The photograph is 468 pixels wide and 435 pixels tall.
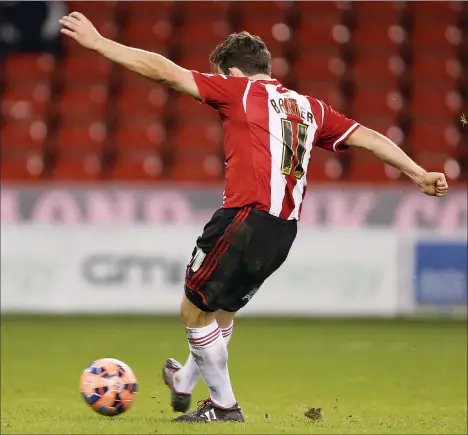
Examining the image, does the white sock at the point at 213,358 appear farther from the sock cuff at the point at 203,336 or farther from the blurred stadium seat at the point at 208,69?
the blurred stadium seat at the point at 208,69

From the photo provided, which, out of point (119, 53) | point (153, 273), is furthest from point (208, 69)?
point (119, 53)

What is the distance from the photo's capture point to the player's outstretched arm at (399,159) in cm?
543

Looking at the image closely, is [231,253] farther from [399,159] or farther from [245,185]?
[399,159]

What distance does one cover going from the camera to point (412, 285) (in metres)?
11.7

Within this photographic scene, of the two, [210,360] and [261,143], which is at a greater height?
[261,143]

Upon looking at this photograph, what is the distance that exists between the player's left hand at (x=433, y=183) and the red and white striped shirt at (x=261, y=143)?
598 millimetres

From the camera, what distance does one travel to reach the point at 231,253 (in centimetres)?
521

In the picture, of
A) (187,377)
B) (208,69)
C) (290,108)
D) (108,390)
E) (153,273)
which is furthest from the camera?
(208,69)

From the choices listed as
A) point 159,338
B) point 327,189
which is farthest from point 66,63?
point 159,338

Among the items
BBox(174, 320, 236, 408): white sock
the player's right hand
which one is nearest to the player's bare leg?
BBox(174, 320, 236, 408): white sock

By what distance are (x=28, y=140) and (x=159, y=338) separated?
5.17 meters

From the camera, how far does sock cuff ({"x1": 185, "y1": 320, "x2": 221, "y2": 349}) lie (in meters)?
5.37

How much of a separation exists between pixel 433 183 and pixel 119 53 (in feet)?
5.41

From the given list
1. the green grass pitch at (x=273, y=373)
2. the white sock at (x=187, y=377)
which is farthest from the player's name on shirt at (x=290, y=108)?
the green grass pitch at (x=273, y=373)
